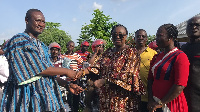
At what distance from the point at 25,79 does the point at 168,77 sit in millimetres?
1489

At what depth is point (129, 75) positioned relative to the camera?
2.66 meters

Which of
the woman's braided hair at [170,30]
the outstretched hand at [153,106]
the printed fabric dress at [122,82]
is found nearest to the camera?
the outstretched hand at [153,106]

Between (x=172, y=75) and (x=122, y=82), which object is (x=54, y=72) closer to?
(x=122, y=82)

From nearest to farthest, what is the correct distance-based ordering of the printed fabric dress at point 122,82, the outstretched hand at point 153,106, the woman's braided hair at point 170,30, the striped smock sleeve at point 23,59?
1. the striped smock sleeve at point 23,59
2. the outstretched hand at point 153,106
3. the woman's braided hair at point 170,30
4. the printed fabric dress at point 122,82

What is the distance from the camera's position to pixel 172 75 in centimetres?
214

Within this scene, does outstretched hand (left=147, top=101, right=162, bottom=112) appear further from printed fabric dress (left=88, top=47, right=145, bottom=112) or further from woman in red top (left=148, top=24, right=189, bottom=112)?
printed fabric dress (left=88, top=47, right=145, bottom=112)

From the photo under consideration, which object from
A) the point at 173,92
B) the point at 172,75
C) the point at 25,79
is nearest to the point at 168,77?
the point at 172,75

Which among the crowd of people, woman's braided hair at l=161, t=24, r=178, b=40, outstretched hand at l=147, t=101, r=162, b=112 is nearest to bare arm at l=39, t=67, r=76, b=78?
the crowd of people

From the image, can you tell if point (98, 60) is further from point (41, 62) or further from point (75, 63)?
point (75, 63)

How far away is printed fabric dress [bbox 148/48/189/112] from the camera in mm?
2053

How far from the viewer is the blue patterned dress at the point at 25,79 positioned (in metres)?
2.02

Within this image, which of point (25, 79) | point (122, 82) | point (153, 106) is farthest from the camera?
point (122, 82)

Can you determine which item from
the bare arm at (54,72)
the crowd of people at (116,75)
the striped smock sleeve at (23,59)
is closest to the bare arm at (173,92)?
the crowd of people at (116,75)

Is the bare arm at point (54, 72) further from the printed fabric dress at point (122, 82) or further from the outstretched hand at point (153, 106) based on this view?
the outstretched hand at point (153, 106)
